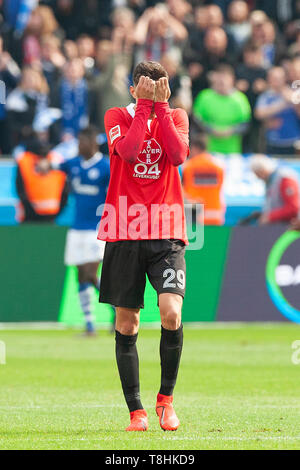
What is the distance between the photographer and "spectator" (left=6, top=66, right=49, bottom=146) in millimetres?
17656

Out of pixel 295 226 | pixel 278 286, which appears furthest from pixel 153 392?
pixel 295 226

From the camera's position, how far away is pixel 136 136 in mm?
6914

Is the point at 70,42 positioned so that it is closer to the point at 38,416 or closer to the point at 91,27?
the point at 91,27

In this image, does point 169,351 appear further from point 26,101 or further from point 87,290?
point 26,101

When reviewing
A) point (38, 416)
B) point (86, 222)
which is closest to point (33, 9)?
point (86, 222)

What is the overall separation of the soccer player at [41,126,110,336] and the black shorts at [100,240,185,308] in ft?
22.7

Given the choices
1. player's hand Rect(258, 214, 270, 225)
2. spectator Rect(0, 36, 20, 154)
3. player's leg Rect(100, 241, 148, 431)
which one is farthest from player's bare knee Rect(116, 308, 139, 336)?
spectator Rect(0, 36, 20, 154)

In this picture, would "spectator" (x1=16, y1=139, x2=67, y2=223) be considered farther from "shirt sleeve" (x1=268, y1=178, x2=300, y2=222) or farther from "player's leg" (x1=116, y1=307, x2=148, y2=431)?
"player's leg" (x1=116, y1=307, x2=148, y2=431)

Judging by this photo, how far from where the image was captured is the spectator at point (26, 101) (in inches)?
695

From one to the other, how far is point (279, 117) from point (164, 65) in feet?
7.17

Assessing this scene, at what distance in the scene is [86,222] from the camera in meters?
14.3

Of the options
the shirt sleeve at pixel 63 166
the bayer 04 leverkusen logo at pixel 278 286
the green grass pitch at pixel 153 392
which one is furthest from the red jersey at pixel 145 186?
the bayer 04 leverkusen logo at pixel 278 286

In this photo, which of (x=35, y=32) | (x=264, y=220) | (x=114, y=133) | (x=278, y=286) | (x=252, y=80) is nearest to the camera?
(x=114, y=133)

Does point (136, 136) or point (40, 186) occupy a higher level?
point (136, 136)
